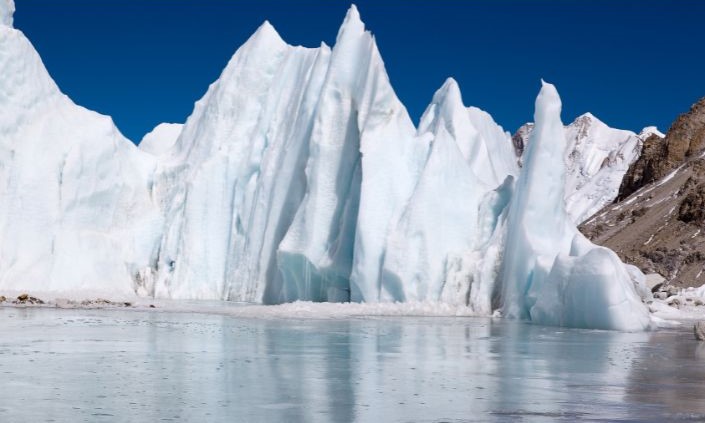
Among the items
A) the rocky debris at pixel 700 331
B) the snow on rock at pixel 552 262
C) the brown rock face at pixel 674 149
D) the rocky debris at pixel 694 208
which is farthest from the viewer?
the brown rock face at pixel 674 149

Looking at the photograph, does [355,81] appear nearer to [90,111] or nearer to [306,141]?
[306,141]

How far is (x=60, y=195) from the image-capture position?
35.6 metres

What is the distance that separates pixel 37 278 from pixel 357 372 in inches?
1022

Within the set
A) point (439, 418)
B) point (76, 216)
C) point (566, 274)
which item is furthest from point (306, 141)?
point (439, 418)

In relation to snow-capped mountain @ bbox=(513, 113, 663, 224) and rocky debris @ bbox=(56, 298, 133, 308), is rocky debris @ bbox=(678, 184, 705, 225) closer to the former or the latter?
rocky debris @ bbox=(56, 298, 133, 308)

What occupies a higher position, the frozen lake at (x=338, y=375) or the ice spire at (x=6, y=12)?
the ice spire at (x=6, y=12)

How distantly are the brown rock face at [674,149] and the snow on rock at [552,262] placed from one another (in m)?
50.5

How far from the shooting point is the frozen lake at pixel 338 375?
7613mm

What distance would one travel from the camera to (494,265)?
25.4 m

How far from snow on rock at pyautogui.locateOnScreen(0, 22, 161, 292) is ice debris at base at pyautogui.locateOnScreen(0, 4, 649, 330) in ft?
0.18

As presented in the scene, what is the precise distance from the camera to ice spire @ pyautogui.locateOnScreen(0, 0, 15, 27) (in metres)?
37.7

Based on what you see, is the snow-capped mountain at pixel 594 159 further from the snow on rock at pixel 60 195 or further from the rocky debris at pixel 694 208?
the snow on rock at pixel 60 195

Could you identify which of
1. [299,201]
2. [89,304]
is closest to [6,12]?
[299,201]

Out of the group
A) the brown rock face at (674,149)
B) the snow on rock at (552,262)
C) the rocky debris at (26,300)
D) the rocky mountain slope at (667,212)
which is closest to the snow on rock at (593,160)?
the brown rock face at (674,149)
